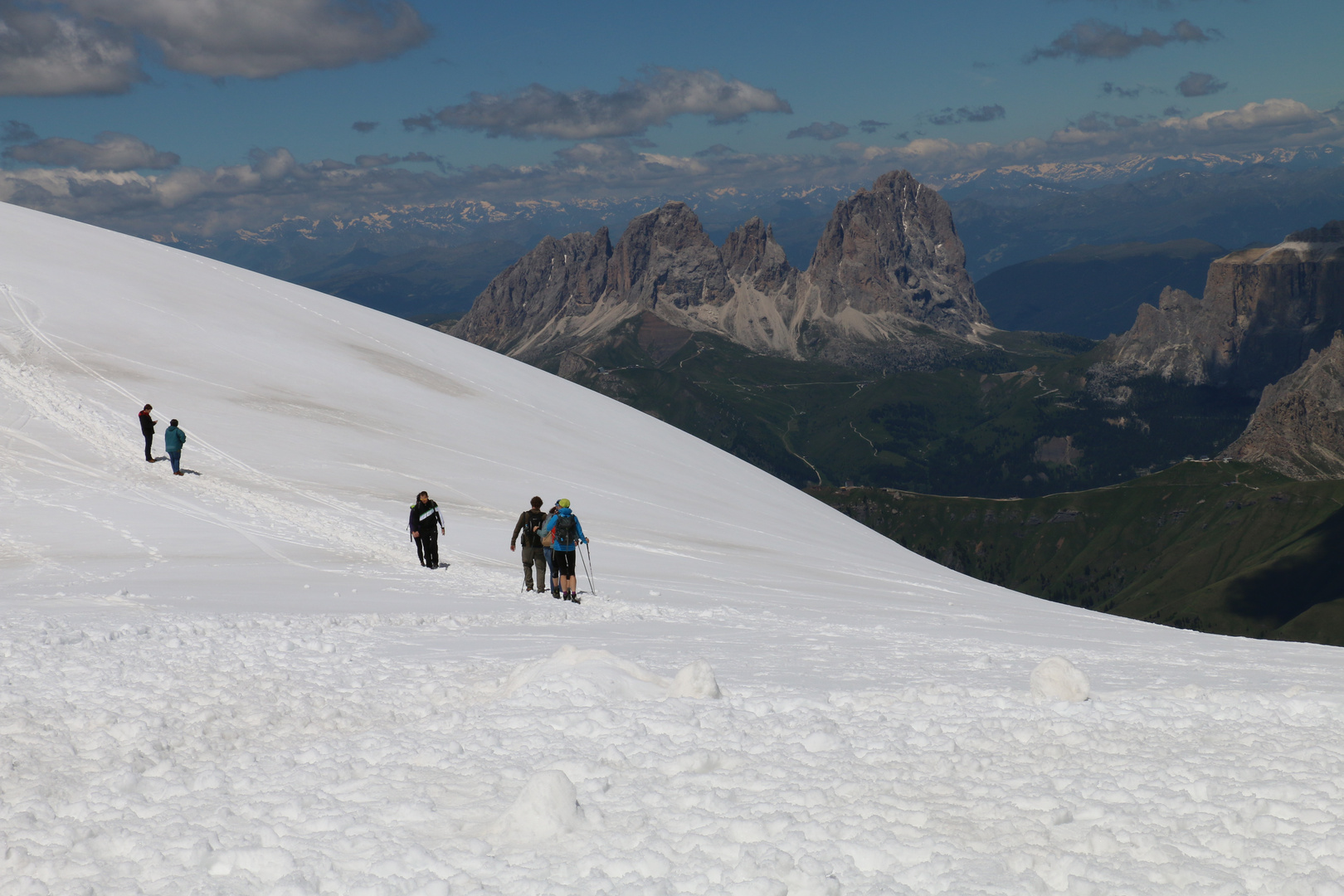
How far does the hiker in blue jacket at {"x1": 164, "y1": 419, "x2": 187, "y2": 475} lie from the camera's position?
104ft

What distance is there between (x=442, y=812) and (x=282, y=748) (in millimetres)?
2788

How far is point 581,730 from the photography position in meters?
11.6

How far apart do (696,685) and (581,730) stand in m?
2.10

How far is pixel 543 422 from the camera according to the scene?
5047 centimetres

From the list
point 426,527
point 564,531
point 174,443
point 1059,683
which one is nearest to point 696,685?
point 1059,683

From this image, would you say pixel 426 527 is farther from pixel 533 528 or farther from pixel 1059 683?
pixel 1059 683

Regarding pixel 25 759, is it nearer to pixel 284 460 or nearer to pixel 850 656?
pixel 850 656

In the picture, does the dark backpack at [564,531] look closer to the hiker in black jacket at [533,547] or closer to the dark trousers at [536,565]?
the hiker in black jacket at [533,547]

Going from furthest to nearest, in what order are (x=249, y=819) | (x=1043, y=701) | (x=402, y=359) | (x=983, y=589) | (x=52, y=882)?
(x=402, y=359) < (x=983, y=589) < (x=1043, y=701) < (x=249, y=819) < (x=52, y=882)

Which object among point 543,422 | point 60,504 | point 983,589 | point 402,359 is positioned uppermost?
point 402,359

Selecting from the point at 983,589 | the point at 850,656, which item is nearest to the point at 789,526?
the point at 983,589

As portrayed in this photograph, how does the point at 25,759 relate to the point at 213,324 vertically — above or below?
below

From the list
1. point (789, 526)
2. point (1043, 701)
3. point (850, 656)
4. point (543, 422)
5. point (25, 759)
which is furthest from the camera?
point (543, 422)

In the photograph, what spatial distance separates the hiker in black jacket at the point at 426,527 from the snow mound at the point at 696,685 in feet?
47.1
